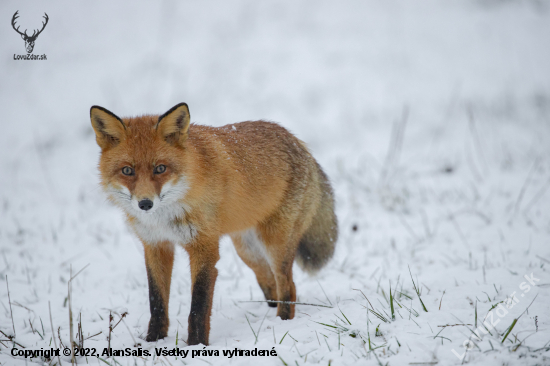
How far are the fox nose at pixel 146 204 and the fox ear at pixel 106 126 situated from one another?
571 mm

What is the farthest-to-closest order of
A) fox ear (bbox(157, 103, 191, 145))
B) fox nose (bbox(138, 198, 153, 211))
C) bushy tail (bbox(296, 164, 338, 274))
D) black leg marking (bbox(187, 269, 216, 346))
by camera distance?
bushy tail (bbox(296, 164, 338, 274)), black leg marking (bbox(187, 269, 216, 346)), fox ear (bbox(157, 103, 191, 145)), fox nose (bbox(138, 198, 153, 211))

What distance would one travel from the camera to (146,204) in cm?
237

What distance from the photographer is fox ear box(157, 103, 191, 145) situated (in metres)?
2.60

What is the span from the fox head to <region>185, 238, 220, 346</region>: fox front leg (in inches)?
14.6

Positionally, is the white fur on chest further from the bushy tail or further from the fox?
the bushy tail

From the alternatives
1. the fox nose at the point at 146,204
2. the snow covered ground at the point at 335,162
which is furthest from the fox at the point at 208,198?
the snow covered ground at the point at 335,162

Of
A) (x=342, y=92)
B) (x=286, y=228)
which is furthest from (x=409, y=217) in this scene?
(x=342, y=92)

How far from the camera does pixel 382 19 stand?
1466 centimetres

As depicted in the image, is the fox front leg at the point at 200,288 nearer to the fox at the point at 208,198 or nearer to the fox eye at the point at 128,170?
the fox at the point at 208,198

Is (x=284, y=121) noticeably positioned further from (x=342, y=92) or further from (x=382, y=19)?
(x=382, y=19)

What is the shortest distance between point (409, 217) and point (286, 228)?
2.99 meters

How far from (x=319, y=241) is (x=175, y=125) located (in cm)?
189

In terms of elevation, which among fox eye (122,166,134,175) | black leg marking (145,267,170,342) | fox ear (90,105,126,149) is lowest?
black leg marking (145,267,170,342)

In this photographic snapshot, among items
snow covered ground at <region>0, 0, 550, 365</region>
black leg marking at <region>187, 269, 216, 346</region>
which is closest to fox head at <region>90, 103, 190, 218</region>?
black leg marking at <region>187, 269, 216, 346</region>
